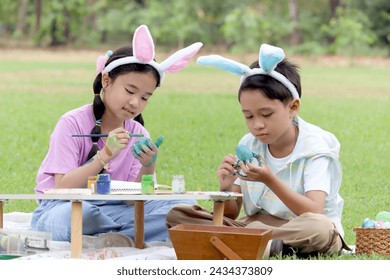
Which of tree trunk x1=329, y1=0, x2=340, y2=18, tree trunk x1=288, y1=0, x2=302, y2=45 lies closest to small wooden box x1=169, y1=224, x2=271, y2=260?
tree trunk x1=329, y1=0, x2=340, y2=18

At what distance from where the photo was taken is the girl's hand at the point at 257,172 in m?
4.49

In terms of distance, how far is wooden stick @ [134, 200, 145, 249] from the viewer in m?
5.06

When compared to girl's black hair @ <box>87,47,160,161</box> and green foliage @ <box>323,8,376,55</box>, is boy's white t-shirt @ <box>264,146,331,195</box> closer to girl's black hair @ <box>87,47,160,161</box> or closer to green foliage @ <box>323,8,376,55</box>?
girl's black hair @ <box>87,47,160,161</box>

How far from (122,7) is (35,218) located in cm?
3597

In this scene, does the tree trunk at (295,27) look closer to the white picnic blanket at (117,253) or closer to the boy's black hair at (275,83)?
the boy's black hair at (275,83)

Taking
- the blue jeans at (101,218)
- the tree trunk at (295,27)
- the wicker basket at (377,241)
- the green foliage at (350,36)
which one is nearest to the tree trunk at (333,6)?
the tree trunk at (295,27)

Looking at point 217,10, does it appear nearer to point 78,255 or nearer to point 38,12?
point 38,12

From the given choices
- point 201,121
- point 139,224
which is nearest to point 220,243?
point 139,224

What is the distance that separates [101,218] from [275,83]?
123cm

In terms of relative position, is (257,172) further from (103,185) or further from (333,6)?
(333,6)

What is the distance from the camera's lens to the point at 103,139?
5.23m

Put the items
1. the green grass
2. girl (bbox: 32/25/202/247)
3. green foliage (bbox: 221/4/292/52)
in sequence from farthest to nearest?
green foliage (bbox: 221/4/292/52) < the green grass < girl (bbox: 32/25/202/247)

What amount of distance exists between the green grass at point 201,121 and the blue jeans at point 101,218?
46.9 inches

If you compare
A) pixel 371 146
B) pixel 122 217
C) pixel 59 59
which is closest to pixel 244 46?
pixel 59 59
